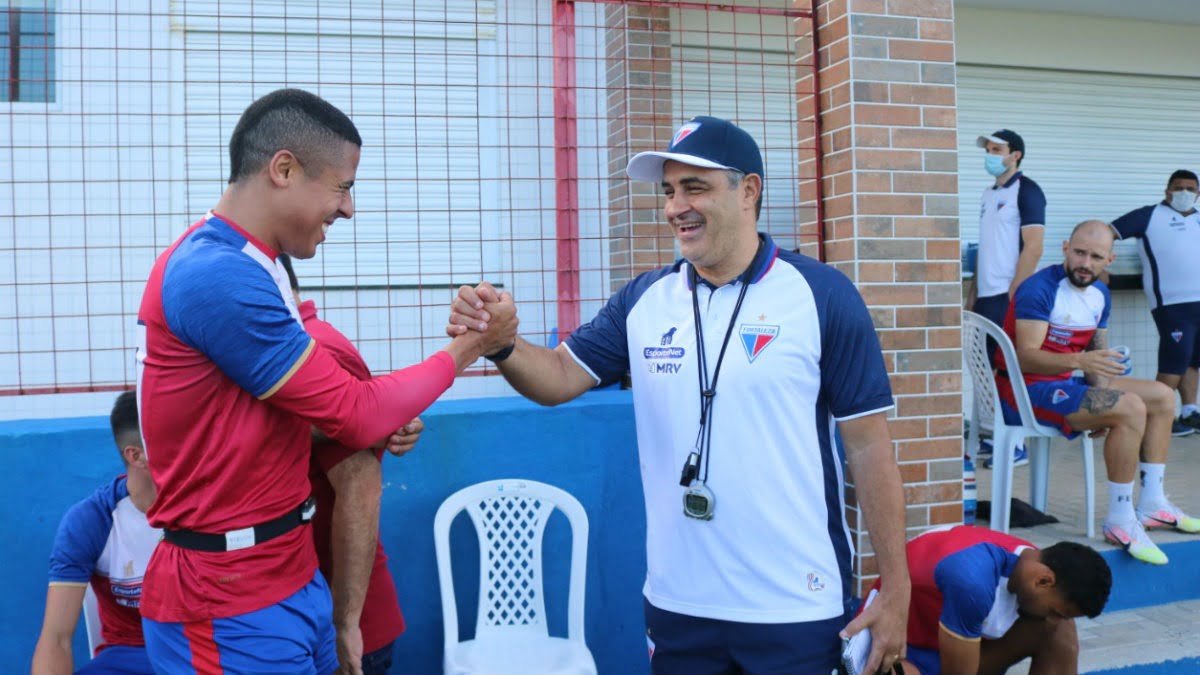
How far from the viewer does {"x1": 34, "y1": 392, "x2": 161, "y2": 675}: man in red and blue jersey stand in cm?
301

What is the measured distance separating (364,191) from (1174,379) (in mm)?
5998

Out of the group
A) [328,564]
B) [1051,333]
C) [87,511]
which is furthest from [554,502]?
[1051,333]

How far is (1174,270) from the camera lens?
7676mm

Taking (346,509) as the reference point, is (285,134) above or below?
above

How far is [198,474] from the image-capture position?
201cm

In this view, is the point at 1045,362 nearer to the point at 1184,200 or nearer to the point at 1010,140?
the point at 1010,140

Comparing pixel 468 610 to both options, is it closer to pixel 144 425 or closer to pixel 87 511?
pixel 87 511

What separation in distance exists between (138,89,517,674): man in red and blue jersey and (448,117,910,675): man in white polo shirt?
20.8 inches

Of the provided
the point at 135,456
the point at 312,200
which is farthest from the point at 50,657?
the point at 312,200

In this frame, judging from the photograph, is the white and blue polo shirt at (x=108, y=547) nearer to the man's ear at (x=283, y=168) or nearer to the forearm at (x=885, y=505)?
the man's ear at (x=283, y=168)

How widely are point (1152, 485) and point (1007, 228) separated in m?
2.37

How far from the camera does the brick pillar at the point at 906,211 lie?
4.11 m

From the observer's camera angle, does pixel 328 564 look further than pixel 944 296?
No

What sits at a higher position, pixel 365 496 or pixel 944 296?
pixel 944 296
